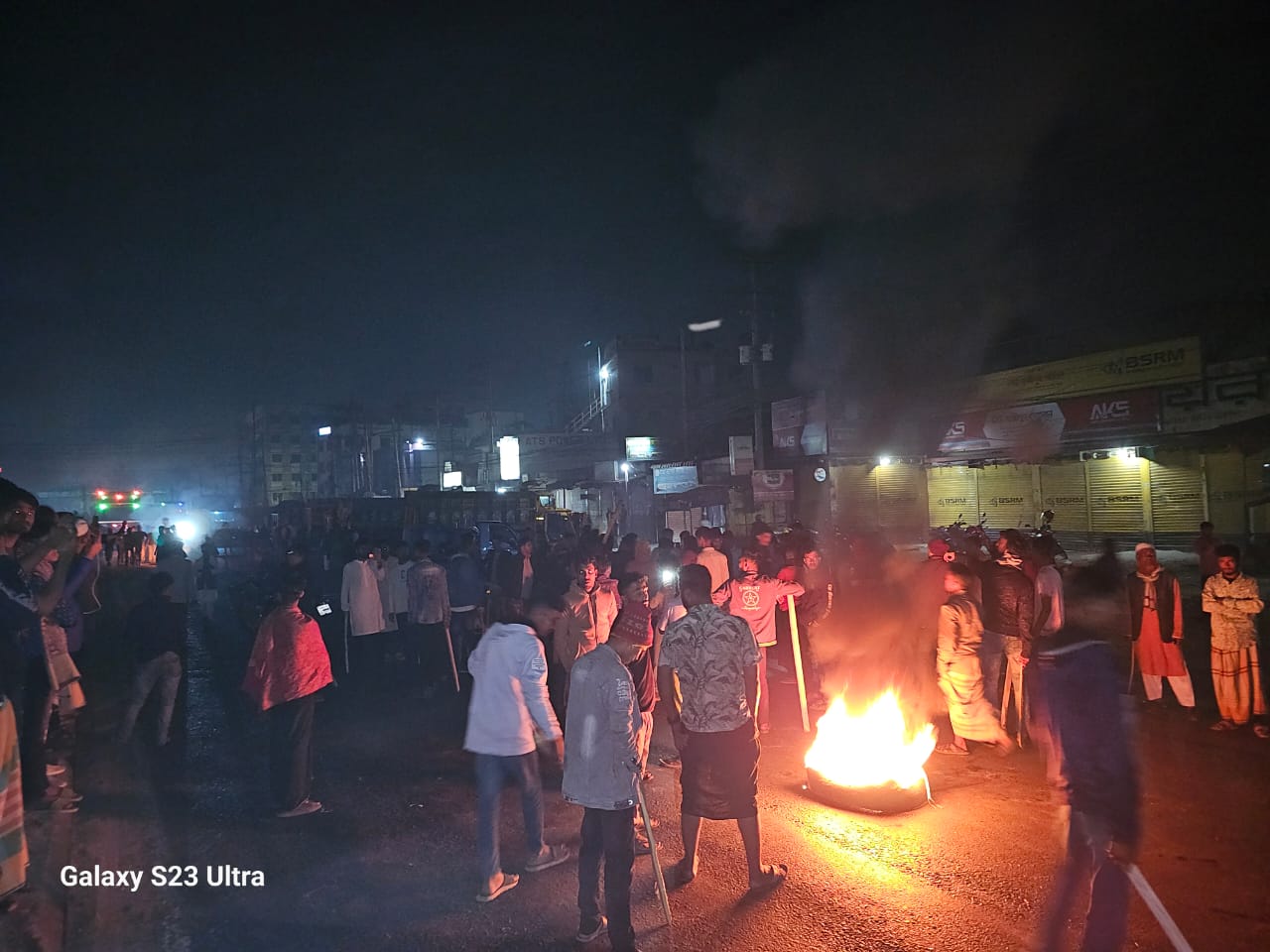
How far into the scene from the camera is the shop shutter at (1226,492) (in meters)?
17.8

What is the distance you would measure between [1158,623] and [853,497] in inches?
681

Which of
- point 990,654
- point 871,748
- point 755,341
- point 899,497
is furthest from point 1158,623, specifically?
point 899,497

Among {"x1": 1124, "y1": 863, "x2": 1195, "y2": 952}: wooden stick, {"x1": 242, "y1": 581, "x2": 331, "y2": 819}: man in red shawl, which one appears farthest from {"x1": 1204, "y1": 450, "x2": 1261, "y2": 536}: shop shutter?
{"x1": 242, "y1": 581, "x2": 331, "y2": 819}: man in red shawl

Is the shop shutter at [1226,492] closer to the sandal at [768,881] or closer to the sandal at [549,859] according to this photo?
the sandal at [768,881]

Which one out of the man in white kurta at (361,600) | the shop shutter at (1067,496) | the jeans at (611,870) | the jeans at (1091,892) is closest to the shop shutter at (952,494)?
the shop shutter at (1067,496)

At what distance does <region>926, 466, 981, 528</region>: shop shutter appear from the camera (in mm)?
24016

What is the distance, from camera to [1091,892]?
3408 millimetres

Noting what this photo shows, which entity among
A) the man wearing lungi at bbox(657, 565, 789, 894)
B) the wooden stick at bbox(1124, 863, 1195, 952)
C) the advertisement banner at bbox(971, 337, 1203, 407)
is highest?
the advertisement banner at bbox(971, 337, 1203, 407)

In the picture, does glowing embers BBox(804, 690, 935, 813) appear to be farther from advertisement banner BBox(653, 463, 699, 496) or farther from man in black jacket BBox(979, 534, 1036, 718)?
advertisement banner BBox(653, 463, 699, 496)

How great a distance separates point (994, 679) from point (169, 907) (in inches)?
270

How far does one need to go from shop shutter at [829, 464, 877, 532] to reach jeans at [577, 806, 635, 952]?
819 inches

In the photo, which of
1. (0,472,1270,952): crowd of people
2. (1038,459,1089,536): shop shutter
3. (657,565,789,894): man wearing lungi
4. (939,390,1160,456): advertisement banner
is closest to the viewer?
(0,472,1270,952): crowd of people

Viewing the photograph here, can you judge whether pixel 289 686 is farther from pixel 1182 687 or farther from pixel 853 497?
pixel 853 497

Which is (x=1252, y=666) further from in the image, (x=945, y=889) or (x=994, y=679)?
(x=945, y=889)
